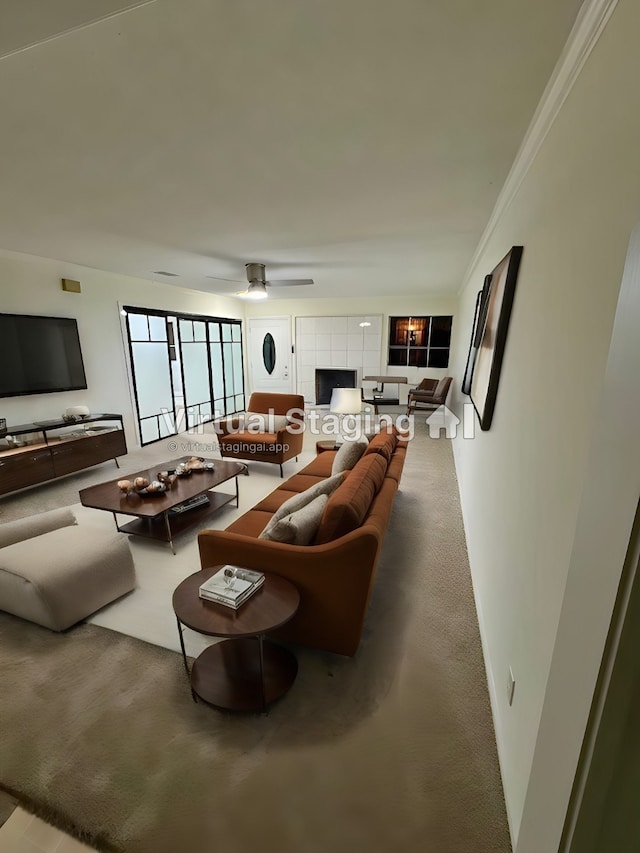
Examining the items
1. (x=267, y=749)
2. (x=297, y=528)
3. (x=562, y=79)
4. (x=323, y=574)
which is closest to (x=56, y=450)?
(x=297, y=528)

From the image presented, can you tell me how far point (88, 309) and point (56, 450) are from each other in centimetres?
202

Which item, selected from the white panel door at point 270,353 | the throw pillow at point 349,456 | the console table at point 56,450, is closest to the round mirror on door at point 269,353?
the white panel door at point 270,353

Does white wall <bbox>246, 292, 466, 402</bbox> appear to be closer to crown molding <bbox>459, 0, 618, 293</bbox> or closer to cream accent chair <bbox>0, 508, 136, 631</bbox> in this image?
crown molding <bbox>459, 0, 618, 293</bbox>

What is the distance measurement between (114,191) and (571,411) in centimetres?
Answer: 280

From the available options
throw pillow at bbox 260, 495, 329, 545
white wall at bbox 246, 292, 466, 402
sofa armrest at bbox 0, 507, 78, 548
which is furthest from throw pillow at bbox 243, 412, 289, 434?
white wall at bbox 246, 292, 466, 402

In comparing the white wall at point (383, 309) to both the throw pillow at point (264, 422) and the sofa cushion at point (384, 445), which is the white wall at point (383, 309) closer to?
the throw pillow at point (264, 422)

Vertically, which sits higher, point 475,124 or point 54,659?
point 475,124

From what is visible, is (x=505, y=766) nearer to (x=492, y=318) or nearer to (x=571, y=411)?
(x=571, y=411)

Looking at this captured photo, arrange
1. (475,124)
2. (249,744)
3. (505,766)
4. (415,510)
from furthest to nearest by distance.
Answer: (415,510)
(475,124)
(249,744)
(505,766)

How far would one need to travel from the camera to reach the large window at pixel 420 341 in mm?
7453

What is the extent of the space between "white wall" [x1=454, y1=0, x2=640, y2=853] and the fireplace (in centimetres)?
604

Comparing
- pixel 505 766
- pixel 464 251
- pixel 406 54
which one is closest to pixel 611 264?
pixel 406 54

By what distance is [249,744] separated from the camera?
56.3 inches

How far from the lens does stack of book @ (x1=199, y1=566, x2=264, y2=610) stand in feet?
5.05
